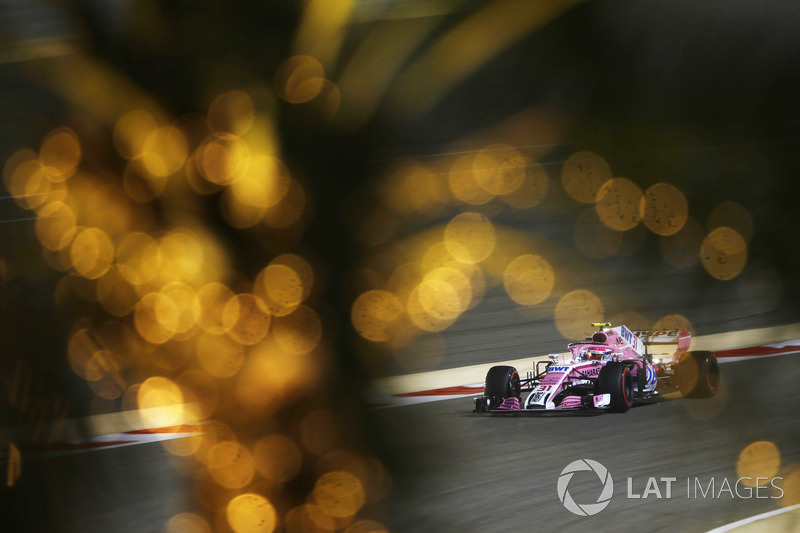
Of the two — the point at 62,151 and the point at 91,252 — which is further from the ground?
the point at 62,151

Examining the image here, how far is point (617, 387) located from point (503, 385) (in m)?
0.82

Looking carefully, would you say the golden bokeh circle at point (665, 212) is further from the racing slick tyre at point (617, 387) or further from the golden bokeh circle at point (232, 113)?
the racing slick tyre at point (617, 387)

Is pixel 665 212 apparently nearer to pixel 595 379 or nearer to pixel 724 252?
pixel 724 252

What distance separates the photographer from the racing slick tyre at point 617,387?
6.48 m

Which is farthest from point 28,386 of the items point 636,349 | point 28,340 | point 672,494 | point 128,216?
point 636,349

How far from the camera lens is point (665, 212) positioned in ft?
3.46

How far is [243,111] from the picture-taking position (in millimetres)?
986

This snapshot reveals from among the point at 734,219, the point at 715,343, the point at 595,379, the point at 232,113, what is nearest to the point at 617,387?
the point at 595,379

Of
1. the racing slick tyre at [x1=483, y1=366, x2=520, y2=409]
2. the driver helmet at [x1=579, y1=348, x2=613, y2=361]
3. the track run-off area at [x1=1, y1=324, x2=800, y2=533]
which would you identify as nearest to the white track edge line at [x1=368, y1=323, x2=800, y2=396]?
the track run-off area at [x1=1, y1=324, x2=800, y2=533]

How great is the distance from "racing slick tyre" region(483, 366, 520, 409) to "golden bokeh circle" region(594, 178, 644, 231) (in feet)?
18.9

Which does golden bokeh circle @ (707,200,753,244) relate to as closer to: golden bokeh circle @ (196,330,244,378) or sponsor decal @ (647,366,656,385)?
golden bokeh circle @ (196,330,244,378)

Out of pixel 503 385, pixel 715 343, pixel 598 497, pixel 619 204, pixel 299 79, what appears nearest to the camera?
pixel 299 79

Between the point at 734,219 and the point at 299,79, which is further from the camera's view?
the point at 734,219

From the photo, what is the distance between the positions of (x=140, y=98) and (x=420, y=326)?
1.25ft
